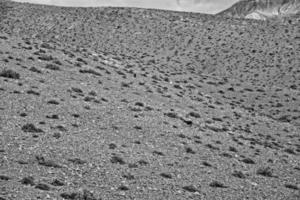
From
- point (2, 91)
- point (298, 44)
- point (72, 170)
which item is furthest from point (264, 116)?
point (298, 44)

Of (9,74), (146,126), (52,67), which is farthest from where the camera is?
(52,67)

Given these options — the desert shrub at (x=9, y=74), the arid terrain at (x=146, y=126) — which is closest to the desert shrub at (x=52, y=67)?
the arid terrain at (x=146, y=126)

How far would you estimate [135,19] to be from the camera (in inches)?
3639

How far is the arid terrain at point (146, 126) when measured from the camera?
61.3 feet

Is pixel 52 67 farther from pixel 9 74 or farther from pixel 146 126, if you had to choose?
pixel 146 126

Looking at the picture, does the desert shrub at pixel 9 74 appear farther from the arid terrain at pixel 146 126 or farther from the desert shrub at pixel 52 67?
the desert shrub at pixel 52 67

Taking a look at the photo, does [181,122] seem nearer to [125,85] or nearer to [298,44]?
[125,85]

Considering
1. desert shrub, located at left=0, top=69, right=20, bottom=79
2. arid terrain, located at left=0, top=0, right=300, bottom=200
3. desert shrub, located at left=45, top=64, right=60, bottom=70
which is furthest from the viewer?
desert shrub, located at left=45, top=64, right=60, bottom=70

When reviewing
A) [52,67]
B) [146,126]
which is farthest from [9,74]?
[146,126]

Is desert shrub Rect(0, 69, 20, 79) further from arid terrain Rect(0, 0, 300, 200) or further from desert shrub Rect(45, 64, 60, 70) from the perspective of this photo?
desert shrub Rect(45, 64, 60, 70)

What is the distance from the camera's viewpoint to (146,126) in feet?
95.2

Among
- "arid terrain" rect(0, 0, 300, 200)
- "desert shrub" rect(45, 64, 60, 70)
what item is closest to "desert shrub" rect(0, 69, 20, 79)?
"arid terrain" rect(0, 0, 300, 200)

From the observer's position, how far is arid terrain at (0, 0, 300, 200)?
1867cm

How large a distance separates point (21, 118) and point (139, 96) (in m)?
15.5
